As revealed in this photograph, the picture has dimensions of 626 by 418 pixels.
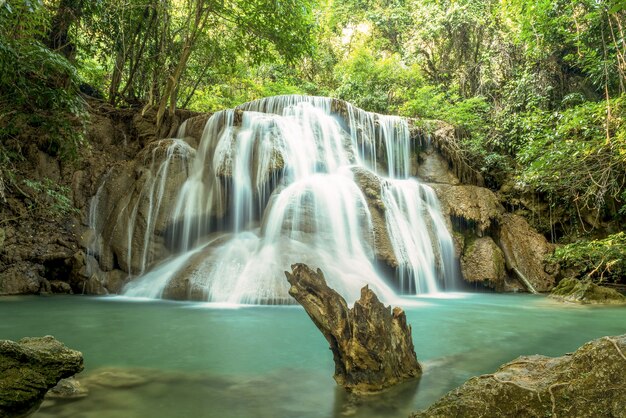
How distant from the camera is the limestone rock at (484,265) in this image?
413 inches

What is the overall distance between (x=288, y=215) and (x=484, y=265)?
534 centimetres

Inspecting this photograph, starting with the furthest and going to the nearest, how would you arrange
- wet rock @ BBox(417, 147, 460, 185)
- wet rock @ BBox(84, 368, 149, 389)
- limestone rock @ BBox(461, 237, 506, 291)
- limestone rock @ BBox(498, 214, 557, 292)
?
wet rock @ BBox(417, 147, 460, 185)
limestone rock @ BBox(498, 214, 557, 292)
limestone rock @ BBox(461, 237, 506, 291)
wet rock @ BBox(84, 368, 149, 389)

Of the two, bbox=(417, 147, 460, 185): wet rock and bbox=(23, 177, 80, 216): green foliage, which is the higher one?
bbox=(417, 147, 460, 185): wet rock

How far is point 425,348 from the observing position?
4.29 meters

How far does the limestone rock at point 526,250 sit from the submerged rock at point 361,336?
29.8ft

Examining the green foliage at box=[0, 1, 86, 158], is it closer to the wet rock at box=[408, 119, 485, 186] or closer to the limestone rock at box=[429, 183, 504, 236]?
the limestone rock at box=[429, 183, 504, 236]

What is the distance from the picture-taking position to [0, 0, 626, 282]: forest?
7984 mm

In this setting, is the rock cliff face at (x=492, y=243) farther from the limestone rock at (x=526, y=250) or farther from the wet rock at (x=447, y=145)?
the wet rock at (x=447, y=145)

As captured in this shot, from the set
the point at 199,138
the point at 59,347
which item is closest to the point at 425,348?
the point at 59,347

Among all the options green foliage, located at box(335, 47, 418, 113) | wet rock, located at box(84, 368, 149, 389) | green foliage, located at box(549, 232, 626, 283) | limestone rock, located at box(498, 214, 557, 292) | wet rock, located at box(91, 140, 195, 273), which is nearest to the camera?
wet rock, located at box(84, 368, 149, 389)

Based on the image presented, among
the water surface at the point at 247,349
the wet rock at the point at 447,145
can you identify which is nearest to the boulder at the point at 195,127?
the water surface at the point at 247,349

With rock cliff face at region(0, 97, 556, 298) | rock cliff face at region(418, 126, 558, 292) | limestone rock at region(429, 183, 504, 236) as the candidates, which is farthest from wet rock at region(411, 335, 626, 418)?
limestone rock at region(429, 183, 504, 236)

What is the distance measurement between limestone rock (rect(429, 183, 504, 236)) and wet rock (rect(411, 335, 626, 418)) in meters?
9.67

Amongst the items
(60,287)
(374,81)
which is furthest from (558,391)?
(374,81)
